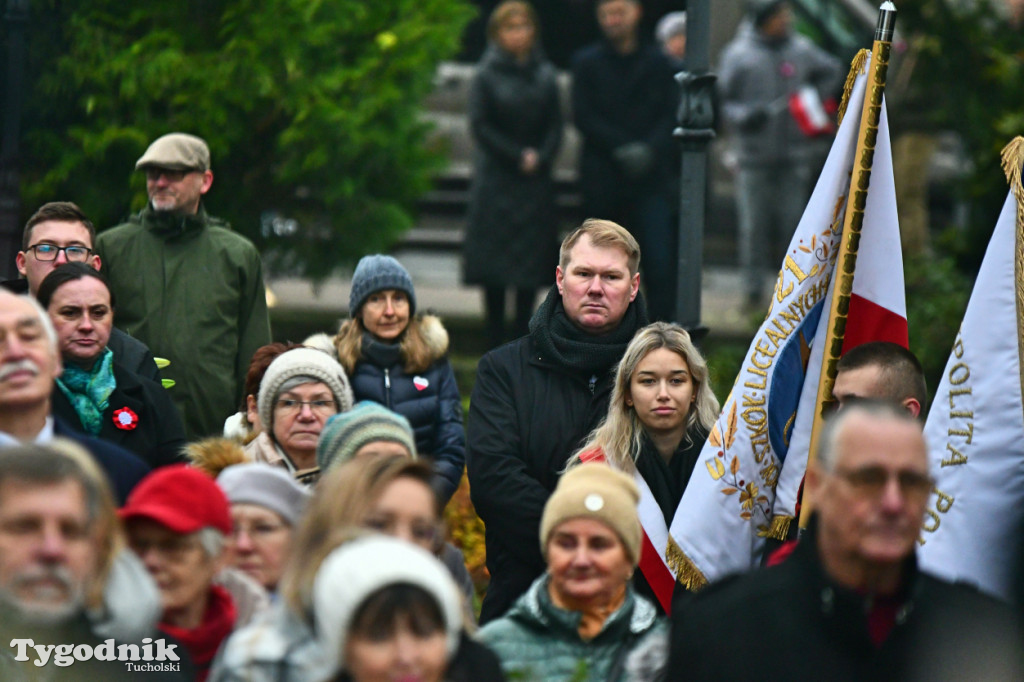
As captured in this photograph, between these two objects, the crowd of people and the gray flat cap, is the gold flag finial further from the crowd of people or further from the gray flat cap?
the gray flat cap

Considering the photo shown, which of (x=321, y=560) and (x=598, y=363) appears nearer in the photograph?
(x=321, y=560)

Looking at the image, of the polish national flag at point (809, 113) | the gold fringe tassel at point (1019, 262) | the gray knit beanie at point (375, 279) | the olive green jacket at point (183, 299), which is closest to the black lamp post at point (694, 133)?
the gray knit beanie at point (375, 279)

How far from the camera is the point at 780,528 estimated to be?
218 inches

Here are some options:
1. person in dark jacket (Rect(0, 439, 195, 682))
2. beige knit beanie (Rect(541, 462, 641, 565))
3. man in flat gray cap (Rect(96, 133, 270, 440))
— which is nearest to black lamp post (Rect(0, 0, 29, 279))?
man in flat gray cap (Rect(96, 133, 270, 440))

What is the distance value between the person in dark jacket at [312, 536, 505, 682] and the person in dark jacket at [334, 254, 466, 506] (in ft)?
10.1

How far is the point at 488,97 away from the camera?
1092 cm

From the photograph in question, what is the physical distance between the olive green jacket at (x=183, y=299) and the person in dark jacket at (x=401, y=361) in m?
0.71

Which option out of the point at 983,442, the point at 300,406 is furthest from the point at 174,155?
the point at 983,442

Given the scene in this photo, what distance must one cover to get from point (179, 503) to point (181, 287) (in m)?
3.29

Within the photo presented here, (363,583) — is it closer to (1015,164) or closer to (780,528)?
(780,528)

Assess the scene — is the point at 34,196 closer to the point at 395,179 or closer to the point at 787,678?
the point at 395,179

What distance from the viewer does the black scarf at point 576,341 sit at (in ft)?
19.6

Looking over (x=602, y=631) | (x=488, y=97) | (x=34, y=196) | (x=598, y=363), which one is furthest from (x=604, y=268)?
(x=488, y=97)

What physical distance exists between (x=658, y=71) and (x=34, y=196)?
4.06 metres
